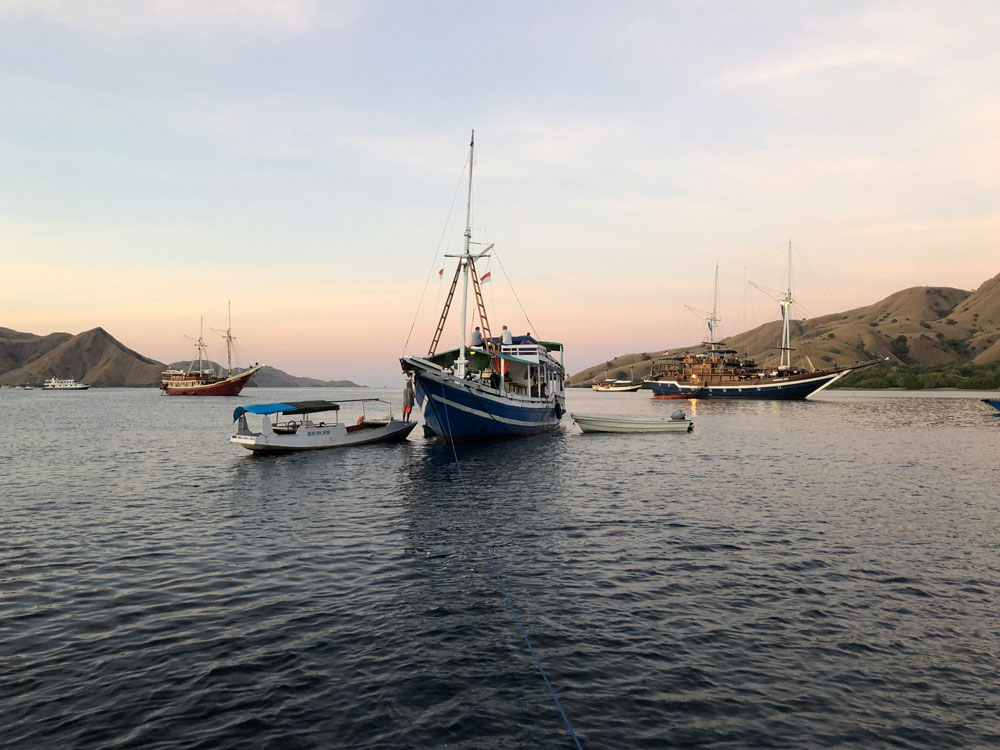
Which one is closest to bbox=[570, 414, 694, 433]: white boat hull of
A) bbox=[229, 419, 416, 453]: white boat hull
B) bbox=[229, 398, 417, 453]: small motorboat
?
bbox=[229, 419, 416, 453]: white boat hull

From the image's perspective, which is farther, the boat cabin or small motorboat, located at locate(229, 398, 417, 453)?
the boat cabin

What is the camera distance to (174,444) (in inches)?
1870

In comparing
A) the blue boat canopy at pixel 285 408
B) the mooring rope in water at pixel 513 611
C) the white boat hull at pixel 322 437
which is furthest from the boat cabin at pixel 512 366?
the mooring rope in water at pixel 513 611

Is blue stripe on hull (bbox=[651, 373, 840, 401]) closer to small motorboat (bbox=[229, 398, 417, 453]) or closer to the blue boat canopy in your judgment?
small motorboat (bbox=[229, 398, 417, 453])

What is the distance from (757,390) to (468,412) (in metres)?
117

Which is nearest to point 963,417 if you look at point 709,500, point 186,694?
point 709,500

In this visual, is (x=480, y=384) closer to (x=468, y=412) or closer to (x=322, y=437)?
(x=468, y=412)

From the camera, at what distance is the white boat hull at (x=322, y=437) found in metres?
38.0

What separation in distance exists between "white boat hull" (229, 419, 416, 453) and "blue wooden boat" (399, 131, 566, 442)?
3.37m

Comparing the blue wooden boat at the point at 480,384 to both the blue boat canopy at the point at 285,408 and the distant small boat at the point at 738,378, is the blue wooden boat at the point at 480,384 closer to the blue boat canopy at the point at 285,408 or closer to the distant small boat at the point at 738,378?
the blue boat canopy at the point at 285,408

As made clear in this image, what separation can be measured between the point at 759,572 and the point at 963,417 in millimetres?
82998

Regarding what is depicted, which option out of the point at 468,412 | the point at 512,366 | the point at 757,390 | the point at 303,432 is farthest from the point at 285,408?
the point at 757,390

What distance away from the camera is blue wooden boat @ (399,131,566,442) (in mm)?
40781

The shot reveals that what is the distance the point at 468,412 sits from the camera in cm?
4259
